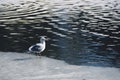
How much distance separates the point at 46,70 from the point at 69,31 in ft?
35.5

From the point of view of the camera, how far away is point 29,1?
4791 cm

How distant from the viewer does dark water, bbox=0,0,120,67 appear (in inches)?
824

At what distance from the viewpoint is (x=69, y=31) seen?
27.2m

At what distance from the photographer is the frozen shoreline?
15547 millimetres

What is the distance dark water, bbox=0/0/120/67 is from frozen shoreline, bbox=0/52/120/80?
1372 millimetres

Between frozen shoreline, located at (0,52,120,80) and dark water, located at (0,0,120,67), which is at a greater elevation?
dark water, located at (0,0,120,67)

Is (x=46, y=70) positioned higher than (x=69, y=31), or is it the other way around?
(x=69, y=31)

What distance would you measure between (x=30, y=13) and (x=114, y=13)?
804 centimetres

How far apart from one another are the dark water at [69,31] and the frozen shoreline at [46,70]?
4.50ft

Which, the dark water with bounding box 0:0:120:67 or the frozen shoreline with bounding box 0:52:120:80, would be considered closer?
the frozen shoreline with bounding box 0:52:120:80

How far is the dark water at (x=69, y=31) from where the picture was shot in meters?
20.9

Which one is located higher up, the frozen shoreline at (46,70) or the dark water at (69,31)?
the dark water at (69,31)

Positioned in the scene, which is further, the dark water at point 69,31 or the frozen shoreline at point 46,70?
the dark water at point 69,31

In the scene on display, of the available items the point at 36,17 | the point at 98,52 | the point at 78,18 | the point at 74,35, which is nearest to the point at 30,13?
the point at 36,17
